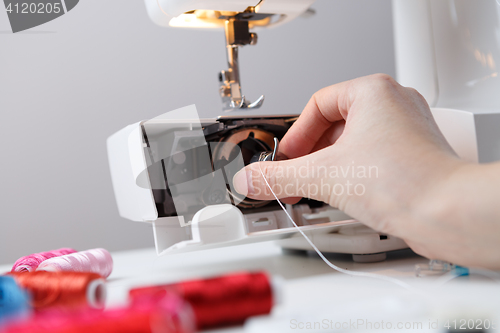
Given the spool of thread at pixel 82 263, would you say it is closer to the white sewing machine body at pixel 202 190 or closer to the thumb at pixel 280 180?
the white sewing machine body at pixel 202 190

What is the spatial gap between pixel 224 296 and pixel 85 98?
1195 millimetres

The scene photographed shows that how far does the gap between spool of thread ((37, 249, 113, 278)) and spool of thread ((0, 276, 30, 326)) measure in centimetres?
22

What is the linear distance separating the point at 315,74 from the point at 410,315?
138cm

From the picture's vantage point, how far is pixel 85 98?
1.37 metres

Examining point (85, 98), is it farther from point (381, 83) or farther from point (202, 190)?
point (381, 83)

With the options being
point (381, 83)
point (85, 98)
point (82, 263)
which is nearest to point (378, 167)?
point (381, 83)

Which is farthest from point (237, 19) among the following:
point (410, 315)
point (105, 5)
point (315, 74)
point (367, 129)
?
point (315, 74)

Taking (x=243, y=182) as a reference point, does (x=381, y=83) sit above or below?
above

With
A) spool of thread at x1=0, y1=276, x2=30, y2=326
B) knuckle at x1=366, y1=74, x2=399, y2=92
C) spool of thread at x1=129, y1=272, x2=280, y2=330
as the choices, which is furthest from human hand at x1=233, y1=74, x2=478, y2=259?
spool of thread at x1=0, y1=276, x2=30, y2=326

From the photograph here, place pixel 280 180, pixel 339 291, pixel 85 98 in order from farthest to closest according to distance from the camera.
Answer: pixel 85 98, pixel 280 180, pixel 339 291

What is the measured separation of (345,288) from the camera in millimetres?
530

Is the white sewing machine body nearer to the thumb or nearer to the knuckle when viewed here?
the thumb

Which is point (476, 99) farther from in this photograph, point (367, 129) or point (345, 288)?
point (345, 288)

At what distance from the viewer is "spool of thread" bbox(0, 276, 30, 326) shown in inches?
14.2
